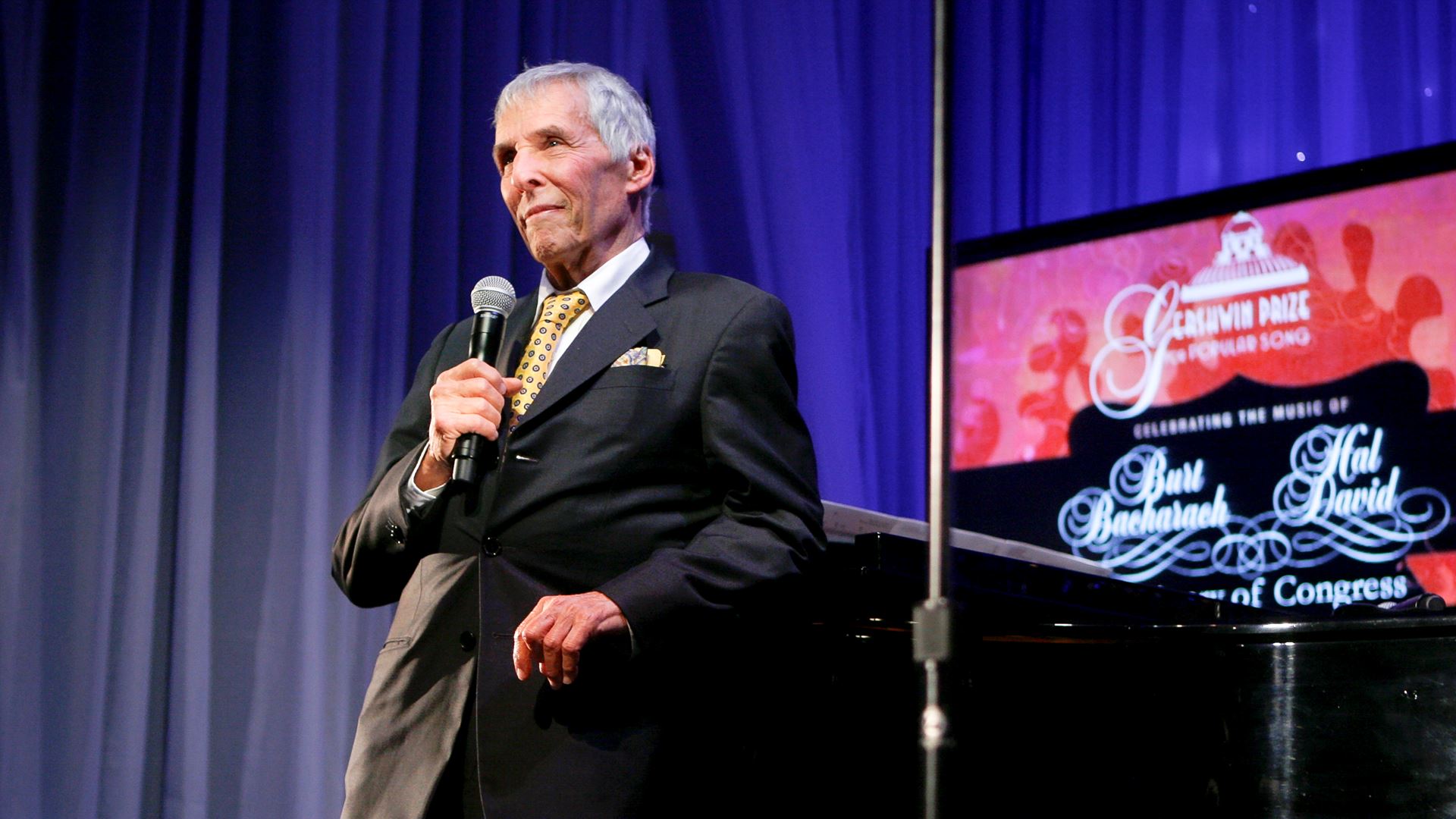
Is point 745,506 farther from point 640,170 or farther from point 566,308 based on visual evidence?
point 640,170

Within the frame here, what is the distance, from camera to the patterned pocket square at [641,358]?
1.65 m

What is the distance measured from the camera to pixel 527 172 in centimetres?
179

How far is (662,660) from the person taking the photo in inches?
60.5

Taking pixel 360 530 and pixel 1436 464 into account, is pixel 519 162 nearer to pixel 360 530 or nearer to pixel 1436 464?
pixel 360 530

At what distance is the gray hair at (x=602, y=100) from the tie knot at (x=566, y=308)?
0.63ft

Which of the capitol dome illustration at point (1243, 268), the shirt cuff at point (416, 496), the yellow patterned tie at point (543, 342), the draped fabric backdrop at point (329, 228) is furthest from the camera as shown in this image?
the capitol dome illustration at point (1243, 268)

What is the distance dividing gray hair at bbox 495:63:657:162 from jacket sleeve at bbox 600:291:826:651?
0.30 m

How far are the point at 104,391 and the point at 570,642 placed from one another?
1964 mm

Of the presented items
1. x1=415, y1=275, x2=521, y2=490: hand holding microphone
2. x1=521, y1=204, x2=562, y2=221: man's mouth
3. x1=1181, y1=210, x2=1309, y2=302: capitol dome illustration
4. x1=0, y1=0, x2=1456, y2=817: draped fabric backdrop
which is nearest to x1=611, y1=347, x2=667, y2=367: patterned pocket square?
x1=415, y1=275, x2=521, y2=490: hand holding microphone

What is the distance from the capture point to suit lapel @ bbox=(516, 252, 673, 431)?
162cm

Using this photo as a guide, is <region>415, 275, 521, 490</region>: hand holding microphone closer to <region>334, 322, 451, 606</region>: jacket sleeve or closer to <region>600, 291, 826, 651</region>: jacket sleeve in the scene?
<region>334, 322, 451, 606</region>: jacket sleeve

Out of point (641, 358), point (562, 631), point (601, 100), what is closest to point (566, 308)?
point (641, 358)

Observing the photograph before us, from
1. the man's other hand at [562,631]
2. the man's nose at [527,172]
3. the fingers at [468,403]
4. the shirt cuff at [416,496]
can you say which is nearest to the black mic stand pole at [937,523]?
the man's other hand at [562,631]

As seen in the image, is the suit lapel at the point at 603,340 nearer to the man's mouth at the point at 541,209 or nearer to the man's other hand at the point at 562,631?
the man's mouth at the point at 541,209
